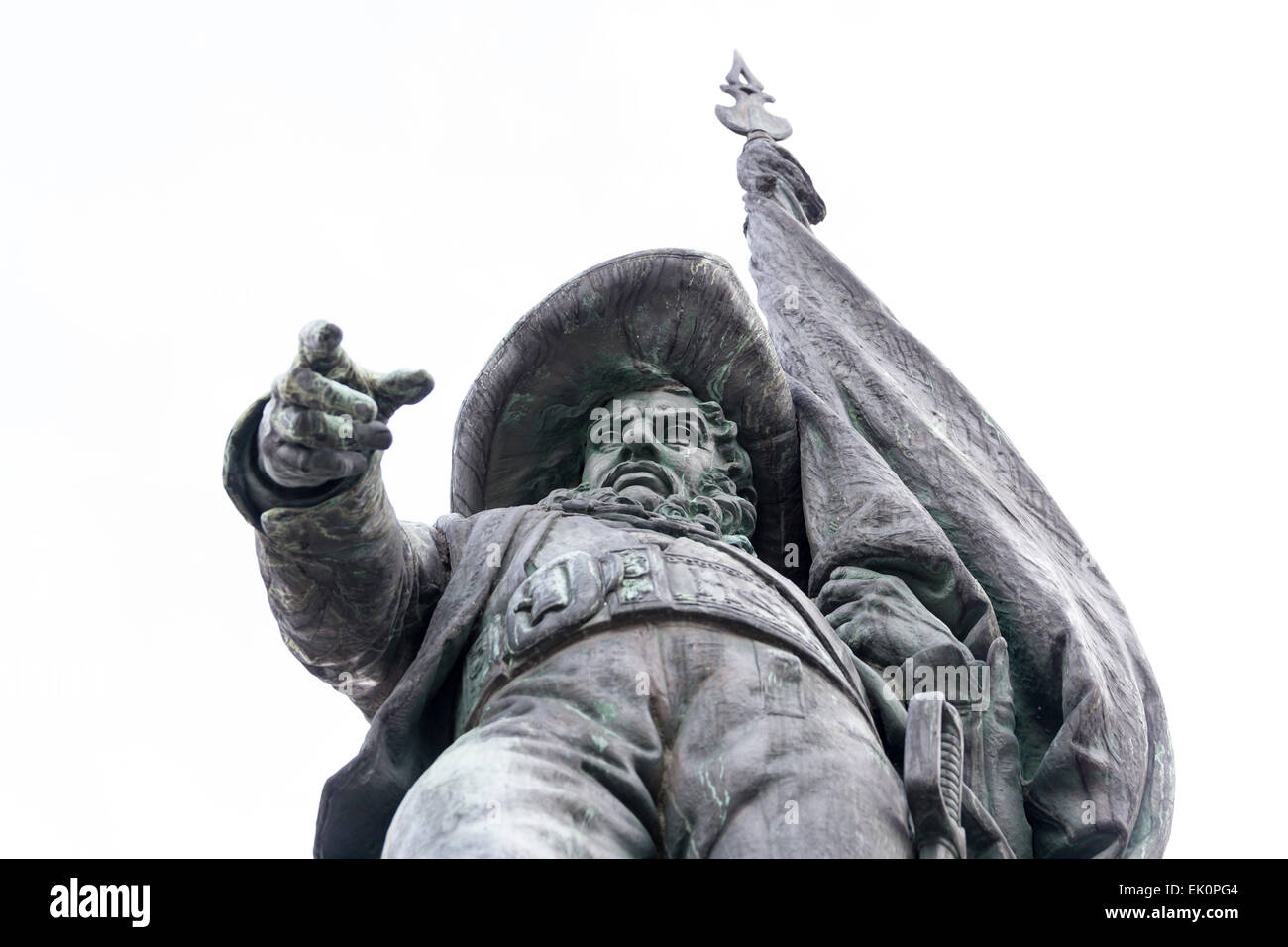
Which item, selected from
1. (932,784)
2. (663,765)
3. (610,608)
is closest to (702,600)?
(610,608)

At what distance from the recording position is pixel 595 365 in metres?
7.59

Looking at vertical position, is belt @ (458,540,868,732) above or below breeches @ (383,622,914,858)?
above

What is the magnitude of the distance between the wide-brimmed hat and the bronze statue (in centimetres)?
1

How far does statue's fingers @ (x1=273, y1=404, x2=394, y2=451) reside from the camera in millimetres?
5207

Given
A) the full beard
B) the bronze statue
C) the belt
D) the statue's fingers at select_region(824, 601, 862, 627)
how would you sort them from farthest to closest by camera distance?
the statue's fingers at select_region(824, 601, 862, 627) < the full beard < the belt < the bronze statue

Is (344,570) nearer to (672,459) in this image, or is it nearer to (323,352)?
(323,352)

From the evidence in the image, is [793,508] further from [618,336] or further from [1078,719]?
[1078,719]

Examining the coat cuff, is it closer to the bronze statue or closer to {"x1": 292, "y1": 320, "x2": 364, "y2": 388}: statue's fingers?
the bronze statue

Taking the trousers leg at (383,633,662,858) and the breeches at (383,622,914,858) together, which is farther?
the breeches at (383,622,914,858)

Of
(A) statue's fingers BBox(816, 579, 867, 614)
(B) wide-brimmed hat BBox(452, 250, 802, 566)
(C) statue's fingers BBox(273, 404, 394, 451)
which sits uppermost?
(B) wide-brimmed hat BBox(452, 250, 802, 566)

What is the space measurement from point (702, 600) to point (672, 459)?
1448mm

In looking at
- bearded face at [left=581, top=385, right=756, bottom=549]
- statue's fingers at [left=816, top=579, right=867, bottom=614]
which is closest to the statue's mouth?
bearded face at [left=581, top=385, right=756, bottom=549]

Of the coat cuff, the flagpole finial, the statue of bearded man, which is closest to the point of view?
the statue of bearded man
